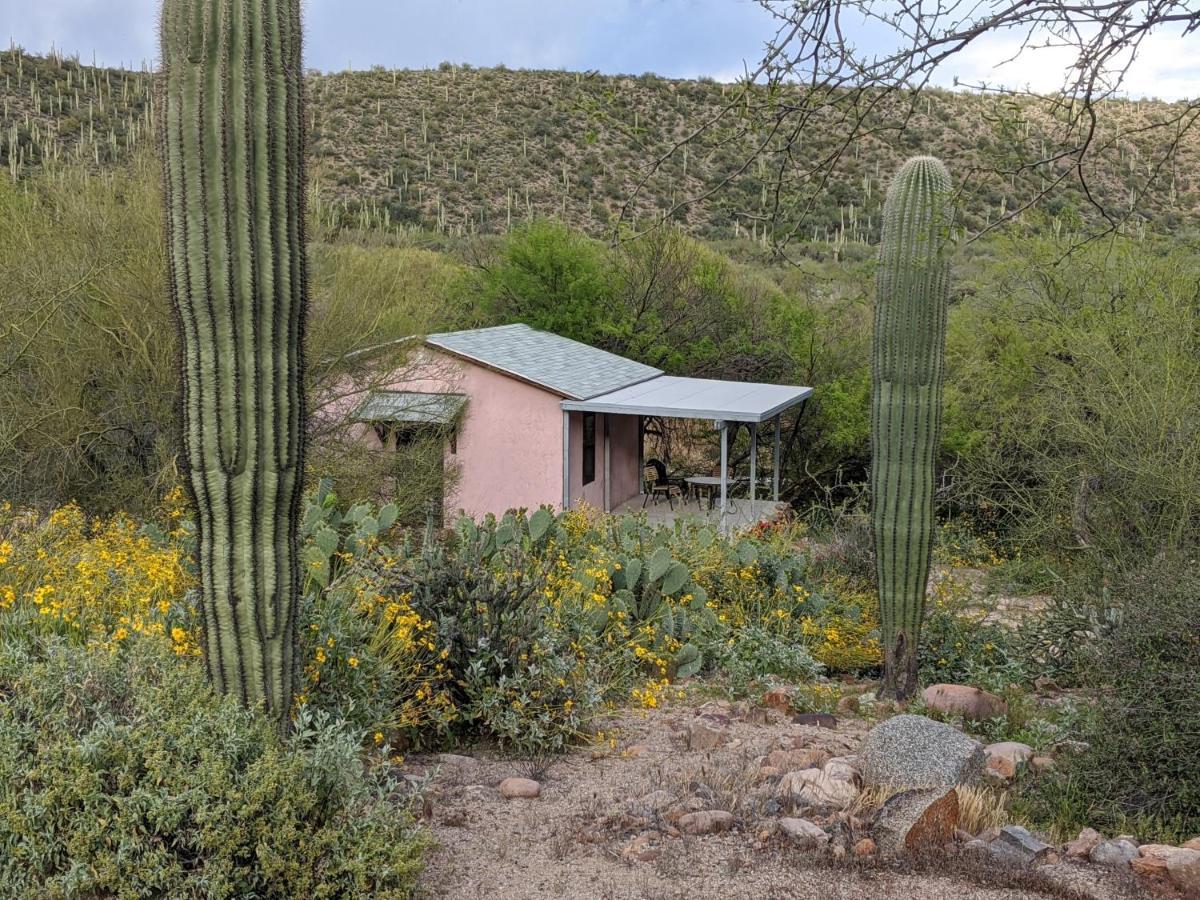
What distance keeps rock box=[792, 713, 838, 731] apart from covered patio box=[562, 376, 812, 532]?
645 centimetres

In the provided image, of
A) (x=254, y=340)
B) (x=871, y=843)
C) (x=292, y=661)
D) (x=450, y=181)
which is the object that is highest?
(x=450, y=181)

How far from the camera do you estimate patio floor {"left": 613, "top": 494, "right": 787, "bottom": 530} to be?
582 inches

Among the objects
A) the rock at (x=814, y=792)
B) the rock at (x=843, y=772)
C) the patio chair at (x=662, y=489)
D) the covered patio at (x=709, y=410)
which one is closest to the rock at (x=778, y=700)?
the rock at (x=843, y=772)

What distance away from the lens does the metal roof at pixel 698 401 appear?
48.7 feet

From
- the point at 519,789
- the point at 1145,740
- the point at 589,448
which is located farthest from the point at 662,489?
the point at 519,789

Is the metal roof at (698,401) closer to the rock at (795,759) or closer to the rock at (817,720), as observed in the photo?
the rock at (817,720)

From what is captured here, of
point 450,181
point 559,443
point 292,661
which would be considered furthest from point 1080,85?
point 450,181

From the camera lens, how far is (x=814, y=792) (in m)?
4.64

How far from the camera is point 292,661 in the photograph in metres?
4.20

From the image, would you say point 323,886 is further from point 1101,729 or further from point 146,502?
point 146,502

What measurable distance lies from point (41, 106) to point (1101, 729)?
3457 centimetres

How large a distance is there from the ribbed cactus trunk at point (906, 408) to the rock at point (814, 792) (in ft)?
9.67

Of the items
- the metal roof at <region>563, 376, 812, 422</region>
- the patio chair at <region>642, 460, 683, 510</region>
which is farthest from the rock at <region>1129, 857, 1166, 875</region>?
the patio chair at <region>642, 460, 683, 510</region>

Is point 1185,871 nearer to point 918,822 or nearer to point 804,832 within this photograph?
point 918,822
